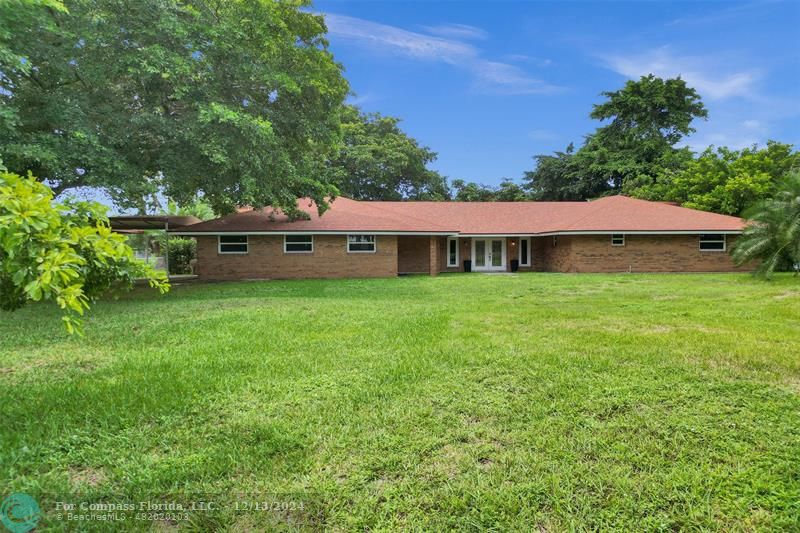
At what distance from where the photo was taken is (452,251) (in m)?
22.9

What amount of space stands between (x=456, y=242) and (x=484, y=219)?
242cm

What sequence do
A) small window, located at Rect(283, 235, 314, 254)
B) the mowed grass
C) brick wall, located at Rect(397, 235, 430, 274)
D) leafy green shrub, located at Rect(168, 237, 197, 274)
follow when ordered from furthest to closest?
leafy green shrub, located at Rect(168, 237, 197, 274), brick wall, located at Rect(397, 235, 430, 274), small window, located at Rect(283, 235, 314, 254), the mowed grass

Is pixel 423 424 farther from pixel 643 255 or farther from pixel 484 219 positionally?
pixel 484 219

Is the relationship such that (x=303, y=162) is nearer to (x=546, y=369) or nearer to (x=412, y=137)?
(x=546, y=369)

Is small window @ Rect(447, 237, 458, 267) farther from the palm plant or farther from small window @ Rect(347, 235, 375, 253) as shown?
the palm plant

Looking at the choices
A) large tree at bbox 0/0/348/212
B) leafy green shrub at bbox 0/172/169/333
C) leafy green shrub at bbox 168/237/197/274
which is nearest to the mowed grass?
leafy green shrub at bbox 0/172/169/333

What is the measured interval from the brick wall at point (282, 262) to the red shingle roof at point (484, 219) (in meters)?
0.71

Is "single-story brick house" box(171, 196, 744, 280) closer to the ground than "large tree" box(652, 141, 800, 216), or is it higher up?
closer to the ground

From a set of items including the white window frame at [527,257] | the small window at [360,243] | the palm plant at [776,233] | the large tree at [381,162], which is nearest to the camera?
the palm plant at [776,233]

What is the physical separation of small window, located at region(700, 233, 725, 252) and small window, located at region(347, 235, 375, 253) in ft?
53.1

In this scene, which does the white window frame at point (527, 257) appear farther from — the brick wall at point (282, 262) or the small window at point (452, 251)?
the brick wall at point (282, 262)

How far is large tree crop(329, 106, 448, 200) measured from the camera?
33094 mm

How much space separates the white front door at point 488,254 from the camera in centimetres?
2292

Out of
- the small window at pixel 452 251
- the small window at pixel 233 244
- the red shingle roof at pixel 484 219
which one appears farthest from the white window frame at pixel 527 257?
the small window at pixel 233 244
